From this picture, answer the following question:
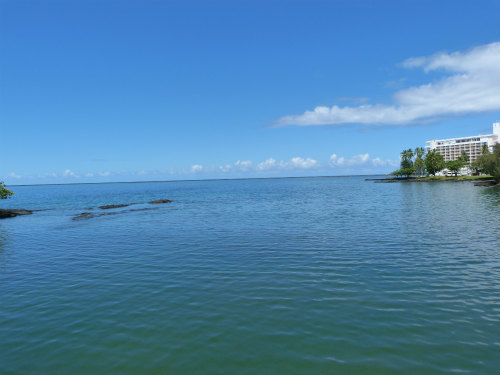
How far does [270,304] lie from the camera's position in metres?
14.3

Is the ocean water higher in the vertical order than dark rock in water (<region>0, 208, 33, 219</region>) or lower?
lower

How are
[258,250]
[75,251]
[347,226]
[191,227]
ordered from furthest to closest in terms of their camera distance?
[191,227] < [347,226] < [75,251] < [258,250]

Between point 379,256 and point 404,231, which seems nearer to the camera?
point 379,256

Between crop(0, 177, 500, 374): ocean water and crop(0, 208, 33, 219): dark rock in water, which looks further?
crop(0, 208, 33, 219): dark rock in water

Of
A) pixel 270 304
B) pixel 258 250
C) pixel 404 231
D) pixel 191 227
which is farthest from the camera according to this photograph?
pixel 191 227

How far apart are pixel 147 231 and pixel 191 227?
5.64m

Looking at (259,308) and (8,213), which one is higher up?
(8,213)

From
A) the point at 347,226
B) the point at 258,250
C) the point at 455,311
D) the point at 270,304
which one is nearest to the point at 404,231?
the point at 347,226

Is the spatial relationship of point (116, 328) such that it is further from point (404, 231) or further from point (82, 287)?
point (404, 231)

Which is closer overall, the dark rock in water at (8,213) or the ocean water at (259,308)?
the ocean water at (259,308)

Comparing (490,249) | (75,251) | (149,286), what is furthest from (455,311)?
(75,251)

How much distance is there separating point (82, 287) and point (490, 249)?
1139 inches

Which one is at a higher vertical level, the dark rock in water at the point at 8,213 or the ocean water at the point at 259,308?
the dark rock in water at the point at 8,213

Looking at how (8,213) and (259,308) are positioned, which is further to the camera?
(8,213)
